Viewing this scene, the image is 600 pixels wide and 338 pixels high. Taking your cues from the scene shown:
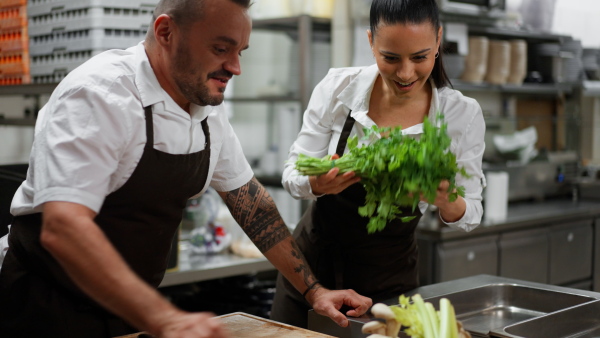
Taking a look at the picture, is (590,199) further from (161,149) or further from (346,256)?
(161,149)

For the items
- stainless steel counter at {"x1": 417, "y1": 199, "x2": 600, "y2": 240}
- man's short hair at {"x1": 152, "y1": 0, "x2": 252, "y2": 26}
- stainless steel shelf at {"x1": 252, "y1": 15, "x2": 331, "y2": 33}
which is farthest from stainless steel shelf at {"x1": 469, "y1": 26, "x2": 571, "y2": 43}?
man's short hair at {"x1": 152, "y1": 0, "x2": 252, "y2": 26}

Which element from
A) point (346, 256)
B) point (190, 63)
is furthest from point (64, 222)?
point (346, 256)

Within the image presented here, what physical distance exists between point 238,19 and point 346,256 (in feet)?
3.28

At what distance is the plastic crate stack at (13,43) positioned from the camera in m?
3.00

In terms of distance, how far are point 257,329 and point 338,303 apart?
0.26 meters

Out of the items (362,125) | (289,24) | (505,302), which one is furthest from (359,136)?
(289,24)

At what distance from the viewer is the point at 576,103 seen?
5859mm

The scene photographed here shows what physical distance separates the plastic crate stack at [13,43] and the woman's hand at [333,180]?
1.57m

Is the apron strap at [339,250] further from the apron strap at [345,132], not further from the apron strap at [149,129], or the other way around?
the apron strap at [149,129]

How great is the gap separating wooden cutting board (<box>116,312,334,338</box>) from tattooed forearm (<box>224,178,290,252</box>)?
0.86ft

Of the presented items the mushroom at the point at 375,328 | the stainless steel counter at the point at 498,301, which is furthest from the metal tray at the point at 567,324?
the mushroom at the point at 375,328

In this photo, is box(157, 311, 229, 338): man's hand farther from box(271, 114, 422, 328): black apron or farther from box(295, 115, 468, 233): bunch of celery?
box(271, 114, 422, 328): black apron

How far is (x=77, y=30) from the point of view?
2820 millimetres

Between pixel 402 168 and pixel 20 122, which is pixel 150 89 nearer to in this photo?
pixel 402 168
